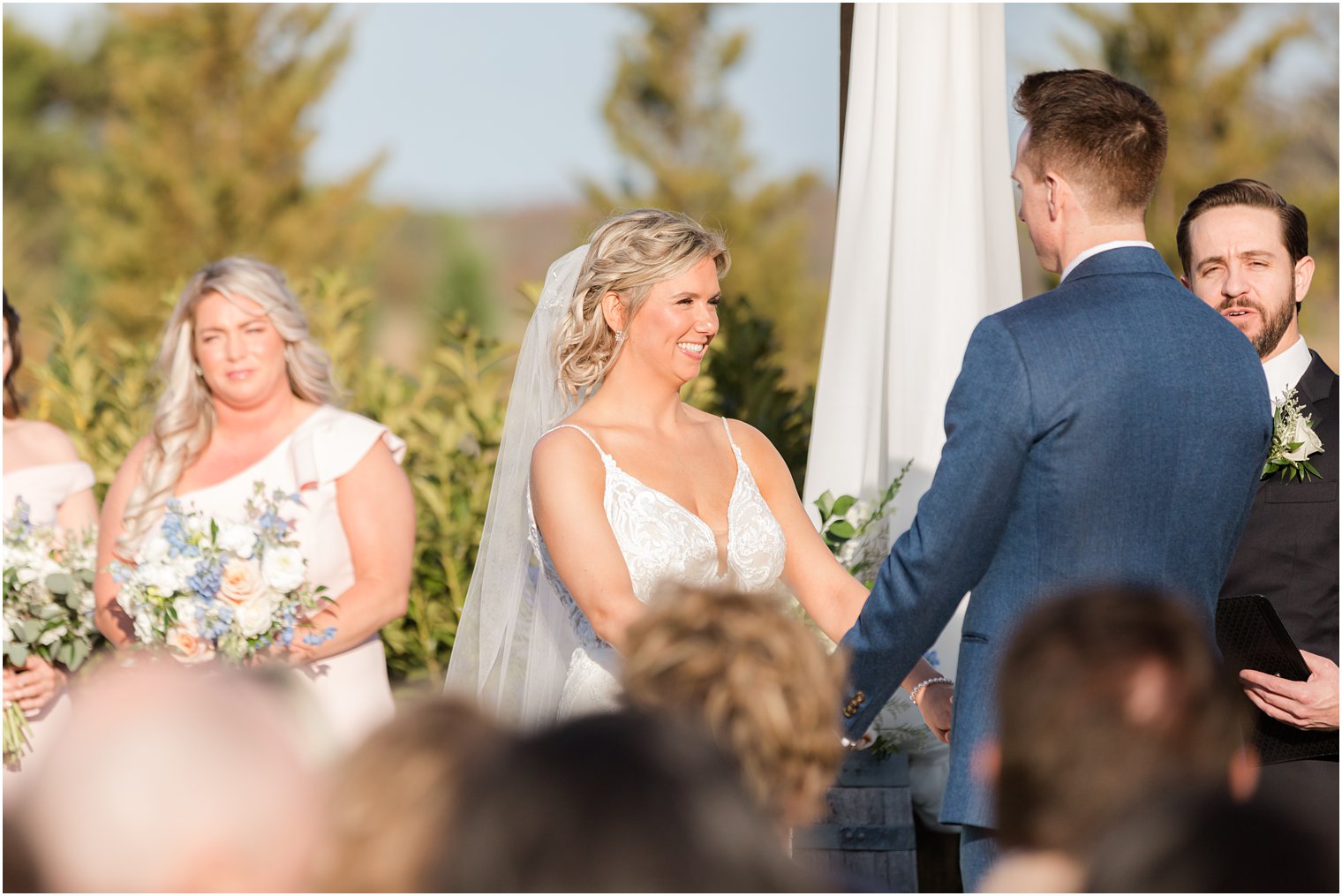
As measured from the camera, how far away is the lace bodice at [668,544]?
11.8 ft

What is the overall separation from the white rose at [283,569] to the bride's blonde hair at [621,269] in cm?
93

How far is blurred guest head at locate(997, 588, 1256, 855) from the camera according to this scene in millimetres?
1671

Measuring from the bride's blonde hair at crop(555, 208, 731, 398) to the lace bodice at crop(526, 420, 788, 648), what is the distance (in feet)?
0.88

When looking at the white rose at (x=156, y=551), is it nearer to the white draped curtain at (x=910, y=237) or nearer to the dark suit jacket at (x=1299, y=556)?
the white draped curtain at (x=910, y=237)

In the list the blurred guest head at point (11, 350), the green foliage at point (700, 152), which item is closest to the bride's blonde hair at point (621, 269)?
the blurred guest head at point (11, 350)

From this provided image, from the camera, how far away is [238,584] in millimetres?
3914

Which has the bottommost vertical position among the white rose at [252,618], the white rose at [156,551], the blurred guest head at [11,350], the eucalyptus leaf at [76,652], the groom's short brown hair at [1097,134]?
the eucalyptus leaf at [76,652]

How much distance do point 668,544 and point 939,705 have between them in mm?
824

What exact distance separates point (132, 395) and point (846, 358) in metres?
3.64

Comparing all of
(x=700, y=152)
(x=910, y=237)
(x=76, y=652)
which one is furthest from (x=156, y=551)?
(x=700, y=152)

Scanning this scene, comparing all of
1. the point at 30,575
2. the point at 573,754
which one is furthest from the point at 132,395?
the point at 573,754

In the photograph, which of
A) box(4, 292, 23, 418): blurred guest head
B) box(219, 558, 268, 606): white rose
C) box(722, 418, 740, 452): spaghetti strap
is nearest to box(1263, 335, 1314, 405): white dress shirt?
box(722, 418, 740, 452): spaghetti strap

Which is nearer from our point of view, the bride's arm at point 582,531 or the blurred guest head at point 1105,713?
the blurred guest head at point 1105,713

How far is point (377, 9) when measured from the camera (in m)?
22.1
